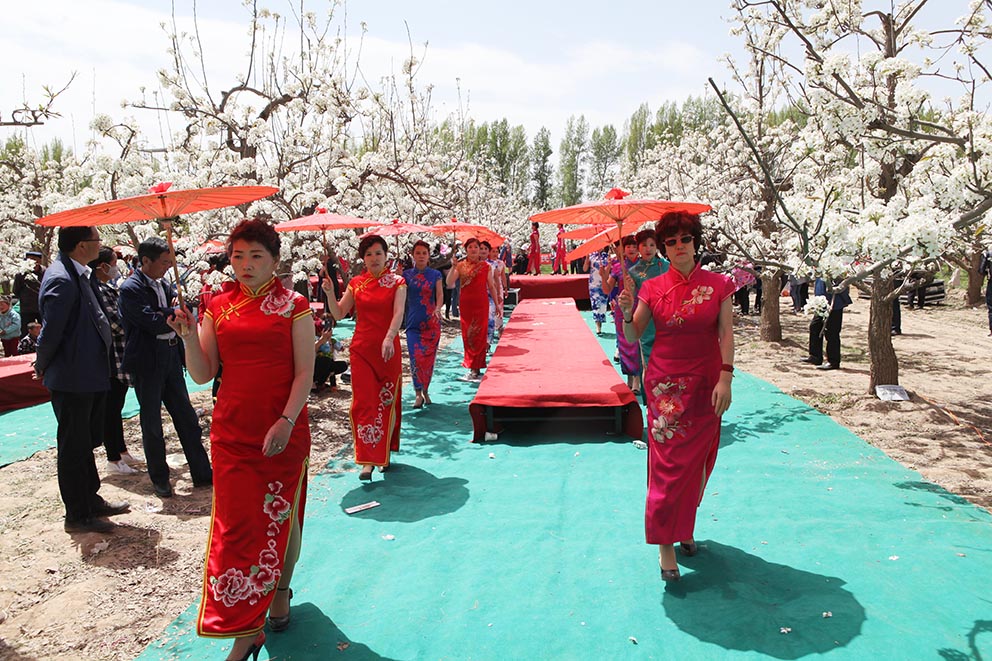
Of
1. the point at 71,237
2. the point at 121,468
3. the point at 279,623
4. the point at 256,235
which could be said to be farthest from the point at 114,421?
the point at 256,235

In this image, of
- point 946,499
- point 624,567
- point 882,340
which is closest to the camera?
point 624,567

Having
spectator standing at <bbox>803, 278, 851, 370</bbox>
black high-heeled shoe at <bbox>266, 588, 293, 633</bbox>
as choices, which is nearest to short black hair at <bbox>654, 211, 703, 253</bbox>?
black high-heeled shoe at <bbox>266, 588, 293, 633</bbox>

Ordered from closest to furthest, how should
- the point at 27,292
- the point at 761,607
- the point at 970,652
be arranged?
the point at 970,652
the point at 761,607
the point at 27,292

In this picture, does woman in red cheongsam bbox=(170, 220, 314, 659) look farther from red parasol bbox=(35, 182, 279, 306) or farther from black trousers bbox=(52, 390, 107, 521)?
black trousers bbox=(52, 390, 107, 521)

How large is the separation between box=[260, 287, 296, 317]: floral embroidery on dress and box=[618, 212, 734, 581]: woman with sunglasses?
180 cm

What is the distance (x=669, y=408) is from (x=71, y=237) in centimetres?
359

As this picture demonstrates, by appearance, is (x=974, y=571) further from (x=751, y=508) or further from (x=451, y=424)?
(x=451, y=424)

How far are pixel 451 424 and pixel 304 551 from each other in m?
3.03

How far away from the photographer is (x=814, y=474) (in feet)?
16.2

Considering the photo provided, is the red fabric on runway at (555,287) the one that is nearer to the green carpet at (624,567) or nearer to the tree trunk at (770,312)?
the tree trunk at (770,312)

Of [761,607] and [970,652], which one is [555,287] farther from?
[970,652]

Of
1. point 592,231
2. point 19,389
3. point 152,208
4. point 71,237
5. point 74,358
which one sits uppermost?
point 592,231

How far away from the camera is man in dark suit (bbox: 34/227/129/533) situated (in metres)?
3.96

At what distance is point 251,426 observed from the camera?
9.23 feet
